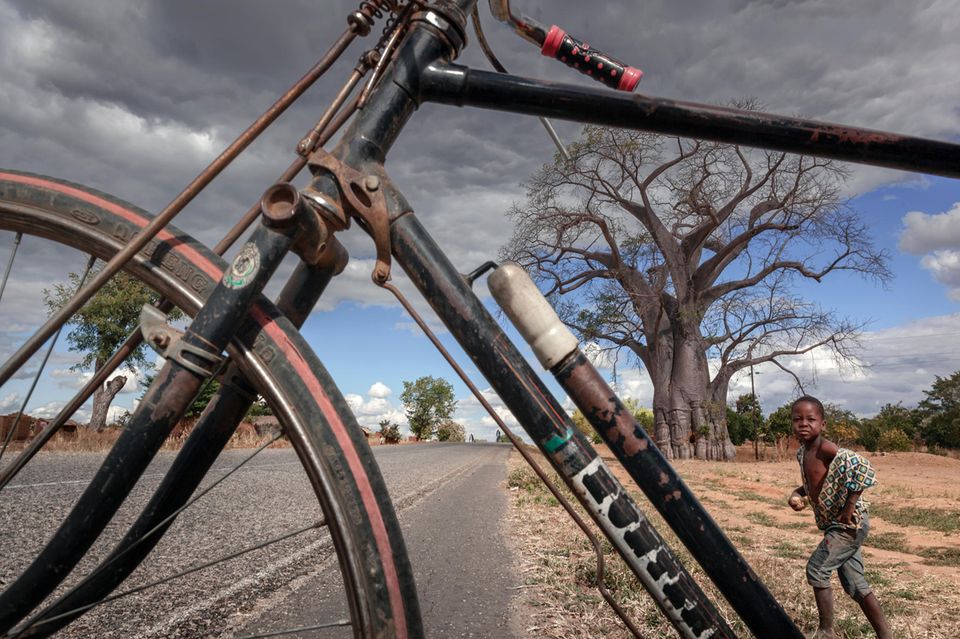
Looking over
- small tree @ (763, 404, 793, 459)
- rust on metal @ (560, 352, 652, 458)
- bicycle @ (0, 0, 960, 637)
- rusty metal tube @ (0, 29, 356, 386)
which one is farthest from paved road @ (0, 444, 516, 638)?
small tree @ (763, 404, 793, 459)

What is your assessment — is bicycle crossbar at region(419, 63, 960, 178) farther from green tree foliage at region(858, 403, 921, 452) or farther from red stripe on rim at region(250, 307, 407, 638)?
green tree foliage at region(858, 403, 921, 452)

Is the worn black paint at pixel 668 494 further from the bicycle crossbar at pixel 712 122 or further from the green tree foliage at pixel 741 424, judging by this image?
the green tree foliage at pixel 741 424

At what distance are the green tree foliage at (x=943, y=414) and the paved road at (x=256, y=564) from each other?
4934 centimetres

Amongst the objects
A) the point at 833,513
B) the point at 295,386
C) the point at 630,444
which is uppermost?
the point at 295,386

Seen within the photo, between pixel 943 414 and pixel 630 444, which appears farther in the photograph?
pixel 943 414

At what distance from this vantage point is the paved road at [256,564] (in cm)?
261

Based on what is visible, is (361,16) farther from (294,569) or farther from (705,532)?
(294,569)

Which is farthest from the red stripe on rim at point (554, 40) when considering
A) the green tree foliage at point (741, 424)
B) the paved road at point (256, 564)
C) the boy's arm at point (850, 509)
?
the green tree foliage at point (741, 424)

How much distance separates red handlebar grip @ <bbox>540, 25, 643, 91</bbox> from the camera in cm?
136

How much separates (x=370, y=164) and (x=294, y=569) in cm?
313

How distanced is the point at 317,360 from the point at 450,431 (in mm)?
89628

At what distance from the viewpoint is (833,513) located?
3.54 meters

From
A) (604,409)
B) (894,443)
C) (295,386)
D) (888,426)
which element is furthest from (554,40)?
(888,426)

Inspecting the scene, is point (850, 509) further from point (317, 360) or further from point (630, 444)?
point (317, 360)
